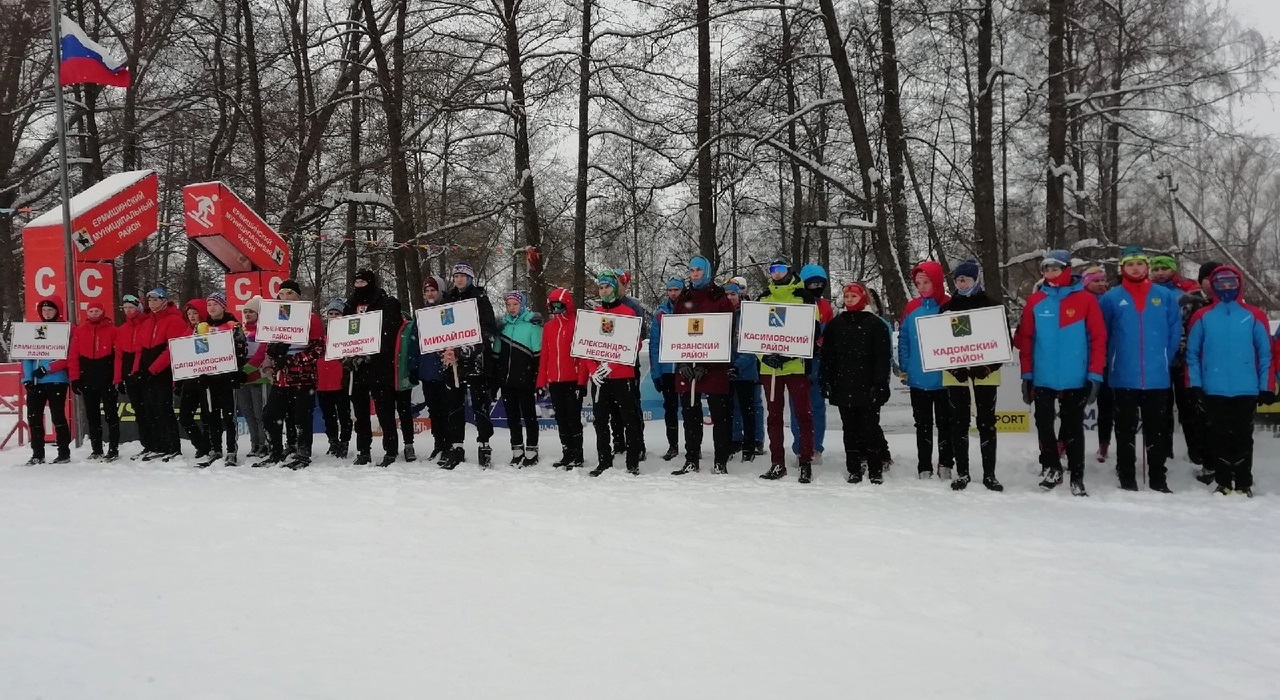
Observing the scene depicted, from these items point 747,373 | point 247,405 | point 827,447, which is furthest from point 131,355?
point 827,447

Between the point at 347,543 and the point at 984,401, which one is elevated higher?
the point at 984,401

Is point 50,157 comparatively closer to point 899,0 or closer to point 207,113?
point 207,113

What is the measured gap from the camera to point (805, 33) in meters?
12.4

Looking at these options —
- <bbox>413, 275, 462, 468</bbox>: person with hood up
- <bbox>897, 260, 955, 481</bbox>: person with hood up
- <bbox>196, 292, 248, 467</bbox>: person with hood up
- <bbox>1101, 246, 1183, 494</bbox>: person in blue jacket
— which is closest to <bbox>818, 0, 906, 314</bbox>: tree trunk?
<bbox>897, 260, 955, 481</bbox>: person with hood up

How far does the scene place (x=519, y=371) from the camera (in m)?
9.07

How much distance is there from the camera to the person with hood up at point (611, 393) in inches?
336

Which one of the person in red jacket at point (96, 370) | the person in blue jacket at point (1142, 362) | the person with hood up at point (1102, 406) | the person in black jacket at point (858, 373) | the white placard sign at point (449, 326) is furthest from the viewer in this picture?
the person in red jacket at point (96, 370)

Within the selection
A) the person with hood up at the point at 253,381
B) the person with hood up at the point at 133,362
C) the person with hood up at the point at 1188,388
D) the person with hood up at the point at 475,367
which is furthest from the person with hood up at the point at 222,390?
the person with hood up at the point at 1188,388

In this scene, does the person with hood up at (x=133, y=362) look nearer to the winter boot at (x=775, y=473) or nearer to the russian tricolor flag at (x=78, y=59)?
the russian tricolor flag at (x=78, y=59)

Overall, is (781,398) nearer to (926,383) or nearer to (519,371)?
(926,383)

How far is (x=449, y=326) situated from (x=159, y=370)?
3852 mm

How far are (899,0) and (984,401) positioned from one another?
24.8 ft

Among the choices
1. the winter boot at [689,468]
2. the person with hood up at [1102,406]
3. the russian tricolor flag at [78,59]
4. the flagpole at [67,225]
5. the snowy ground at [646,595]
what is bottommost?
the snowy ground at [646,595]

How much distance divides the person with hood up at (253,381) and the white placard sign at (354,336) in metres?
1.04
